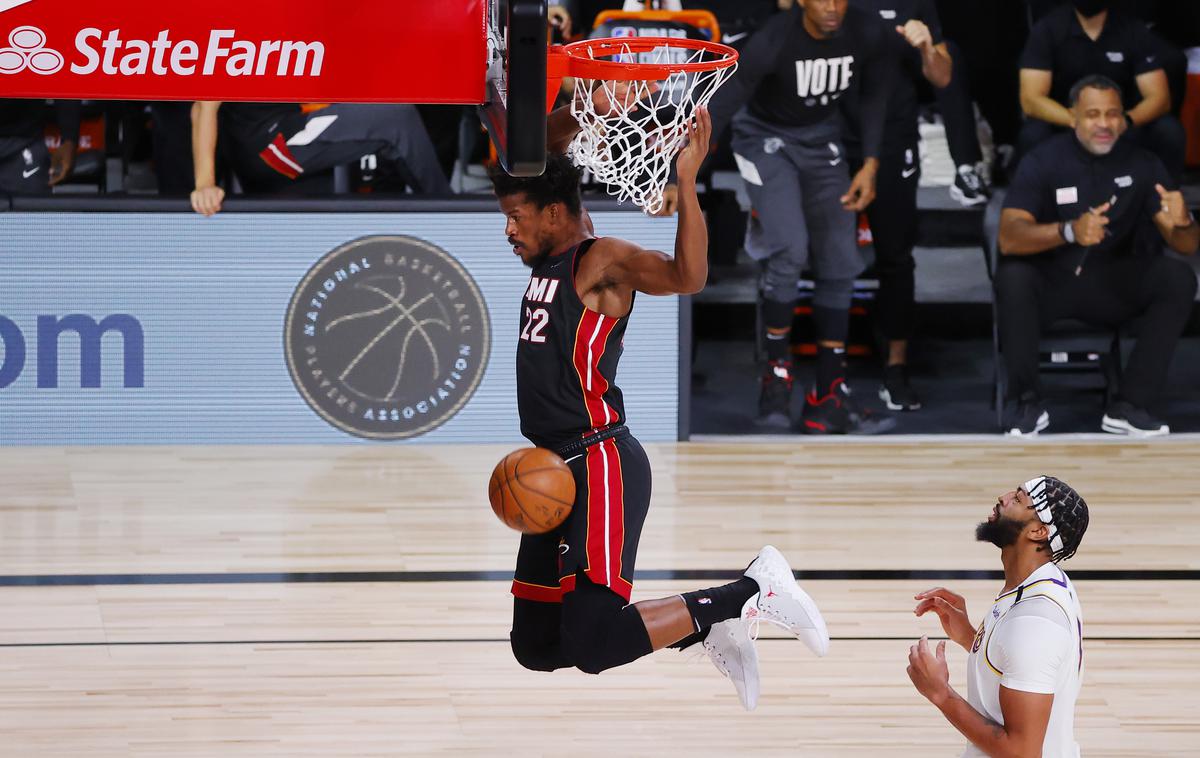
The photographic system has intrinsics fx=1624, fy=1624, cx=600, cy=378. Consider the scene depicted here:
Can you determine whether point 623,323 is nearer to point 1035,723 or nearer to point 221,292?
point 1035,723

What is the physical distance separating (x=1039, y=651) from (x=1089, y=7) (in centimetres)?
686

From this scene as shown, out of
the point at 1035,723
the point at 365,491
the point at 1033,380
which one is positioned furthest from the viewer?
the point at 1033,380

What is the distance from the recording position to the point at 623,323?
15.3 feet

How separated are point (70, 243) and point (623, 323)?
462 centimetres

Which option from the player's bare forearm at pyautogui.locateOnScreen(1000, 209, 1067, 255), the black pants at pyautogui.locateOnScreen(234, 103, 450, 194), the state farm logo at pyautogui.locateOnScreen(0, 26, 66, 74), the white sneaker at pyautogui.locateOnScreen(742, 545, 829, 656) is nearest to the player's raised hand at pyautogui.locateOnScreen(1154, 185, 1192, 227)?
the player's bare forearm at pyautogui.locateOnScreen(1000, 209, 1067, 255)

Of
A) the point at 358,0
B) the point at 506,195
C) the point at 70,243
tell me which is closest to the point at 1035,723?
the point at 506,195

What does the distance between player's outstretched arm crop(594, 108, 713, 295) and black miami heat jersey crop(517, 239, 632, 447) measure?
0.13 meters

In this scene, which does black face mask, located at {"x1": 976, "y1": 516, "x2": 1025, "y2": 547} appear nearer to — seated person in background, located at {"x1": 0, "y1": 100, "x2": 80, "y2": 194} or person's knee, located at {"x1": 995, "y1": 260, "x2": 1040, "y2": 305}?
person's knee, located at {"x1": 995, "y1": 260, "x2": 1040, "y2": 305}

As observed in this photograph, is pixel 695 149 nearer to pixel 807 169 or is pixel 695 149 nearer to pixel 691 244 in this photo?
pixel 691 244

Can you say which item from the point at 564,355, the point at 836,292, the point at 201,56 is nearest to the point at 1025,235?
the point at 836,292

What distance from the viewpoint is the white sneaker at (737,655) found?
15.8ft

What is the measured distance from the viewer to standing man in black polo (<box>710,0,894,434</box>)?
28.0 ft

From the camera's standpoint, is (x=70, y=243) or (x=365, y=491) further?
(x=70, y=243)

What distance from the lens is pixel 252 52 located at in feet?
13.5
